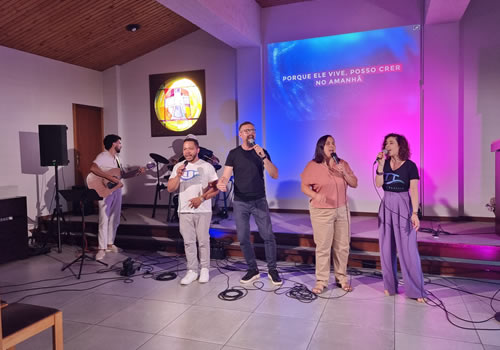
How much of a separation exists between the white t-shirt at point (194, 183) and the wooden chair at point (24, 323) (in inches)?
81.9

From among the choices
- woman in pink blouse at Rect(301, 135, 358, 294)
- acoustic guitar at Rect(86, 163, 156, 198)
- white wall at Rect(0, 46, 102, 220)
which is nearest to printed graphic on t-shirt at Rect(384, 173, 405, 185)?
woman in pink blouse at Rect(301, 135, 358, 294)

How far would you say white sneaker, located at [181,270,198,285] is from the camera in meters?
3.99

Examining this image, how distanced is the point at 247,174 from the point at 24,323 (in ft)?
7.94

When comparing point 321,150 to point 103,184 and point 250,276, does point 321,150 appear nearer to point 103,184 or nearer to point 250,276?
point 250,276

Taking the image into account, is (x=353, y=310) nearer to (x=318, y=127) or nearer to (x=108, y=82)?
(x=318, y=127)

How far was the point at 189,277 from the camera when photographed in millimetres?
4035

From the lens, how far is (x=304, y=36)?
20.5 ft

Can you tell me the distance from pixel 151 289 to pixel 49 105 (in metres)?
4.35

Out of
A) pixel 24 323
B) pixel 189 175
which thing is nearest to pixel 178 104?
pixel 189 175

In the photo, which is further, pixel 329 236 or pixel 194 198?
pixel 194 198

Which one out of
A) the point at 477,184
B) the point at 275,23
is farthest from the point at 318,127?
the point at 477,184

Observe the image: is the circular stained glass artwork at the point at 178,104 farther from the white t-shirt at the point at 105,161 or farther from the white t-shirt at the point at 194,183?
the white t-shirt at the point at 194,183

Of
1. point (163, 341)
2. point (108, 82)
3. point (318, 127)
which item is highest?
point (108, 82)

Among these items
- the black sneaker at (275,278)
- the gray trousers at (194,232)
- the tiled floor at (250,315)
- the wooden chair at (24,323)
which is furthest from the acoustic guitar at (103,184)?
the wooden chair at (24,323)
